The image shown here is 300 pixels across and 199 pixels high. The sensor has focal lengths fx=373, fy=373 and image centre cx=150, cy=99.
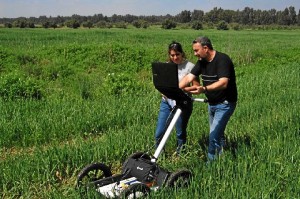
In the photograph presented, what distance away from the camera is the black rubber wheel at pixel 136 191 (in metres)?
3.57

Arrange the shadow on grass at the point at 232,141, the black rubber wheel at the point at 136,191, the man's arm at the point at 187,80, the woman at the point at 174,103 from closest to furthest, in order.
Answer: the black rubber wheel at the point at 136,191 < the man's arm at the point at 187,80 < the woman at the point at 174,103 < the shadow on grass at the point at 232,141

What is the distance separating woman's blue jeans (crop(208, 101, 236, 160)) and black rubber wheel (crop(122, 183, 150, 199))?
132cm

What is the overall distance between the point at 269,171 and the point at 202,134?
7.25 feet

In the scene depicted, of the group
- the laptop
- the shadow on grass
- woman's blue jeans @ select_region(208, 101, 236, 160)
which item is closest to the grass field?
the shadow on grass

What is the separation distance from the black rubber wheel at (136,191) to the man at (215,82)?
1.28 m

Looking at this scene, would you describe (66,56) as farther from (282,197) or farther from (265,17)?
(265,17)

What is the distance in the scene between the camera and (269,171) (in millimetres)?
4188

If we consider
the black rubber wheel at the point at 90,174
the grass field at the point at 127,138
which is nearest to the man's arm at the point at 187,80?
the grass field at the point at 127,138

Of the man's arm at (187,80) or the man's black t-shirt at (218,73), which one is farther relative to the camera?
the man's arm at (187,80)

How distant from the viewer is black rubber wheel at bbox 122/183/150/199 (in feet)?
11.7

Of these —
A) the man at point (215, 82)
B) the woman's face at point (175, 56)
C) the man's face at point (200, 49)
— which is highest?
the man's face at point (200, 49)

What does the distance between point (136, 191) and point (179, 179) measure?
536 millimetres

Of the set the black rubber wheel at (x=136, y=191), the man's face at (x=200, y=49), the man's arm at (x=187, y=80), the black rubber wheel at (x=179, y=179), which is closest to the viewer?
the black rubber wheel at (x=136, y=191)

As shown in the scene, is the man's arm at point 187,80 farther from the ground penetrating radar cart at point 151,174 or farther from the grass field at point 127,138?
the grass field at point 127,138
